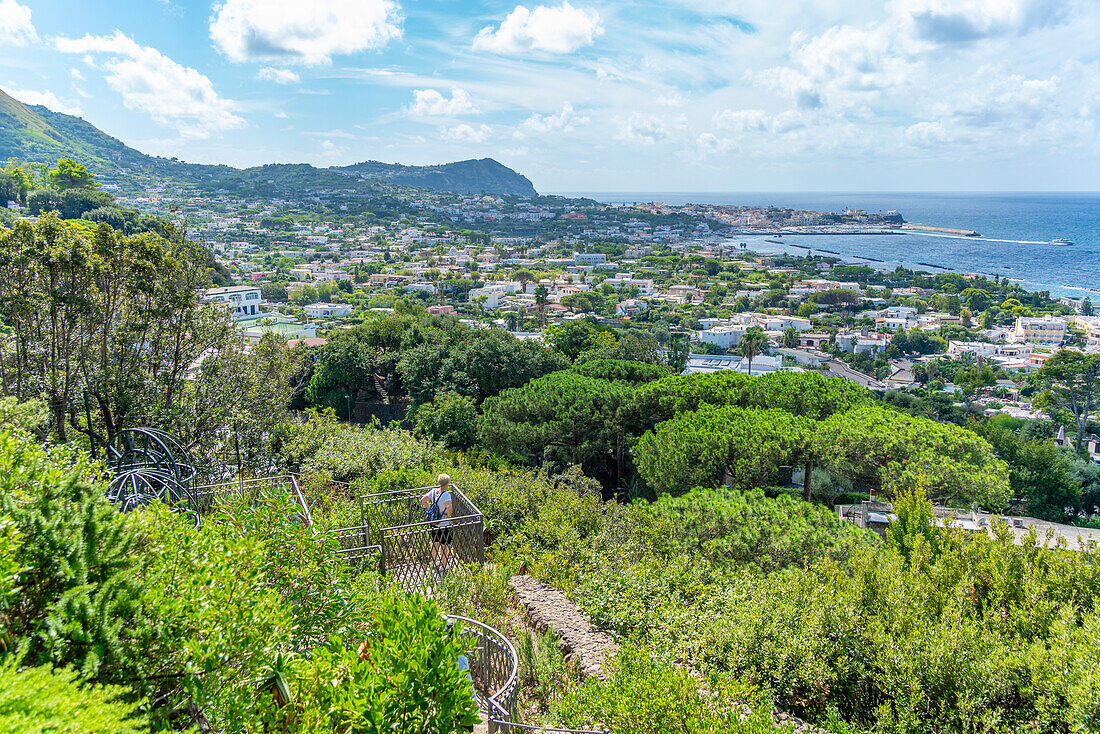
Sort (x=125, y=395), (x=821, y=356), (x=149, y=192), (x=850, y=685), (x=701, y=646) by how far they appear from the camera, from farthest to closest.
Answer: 1. (x=149, y=192)
2. (x=821, y=356)
3. (x=125, y=395)
4. (x=701, y=646)
5. (x=850, y=685)

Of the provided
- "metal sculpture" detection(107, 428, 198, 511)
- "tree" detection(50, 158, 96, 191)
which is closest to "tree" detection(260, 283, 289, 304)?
"tree" detection(50, 158, 96, 191)

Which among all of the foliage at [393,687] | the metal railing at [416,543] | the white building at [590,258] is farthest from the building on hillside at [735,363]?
Answer: the white building at [590,258]

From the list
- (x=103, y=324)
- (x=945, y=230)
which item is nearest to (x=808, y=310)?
(x=103, y=324)

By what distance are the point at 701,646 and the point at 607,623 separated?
96cm

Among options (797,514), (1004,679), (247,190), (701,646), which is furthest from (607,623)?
(247,190)

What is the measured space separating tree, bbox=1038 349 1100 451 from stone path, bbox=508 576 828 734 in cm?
4633

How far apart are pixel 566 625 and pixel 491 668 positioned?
1.34 meters

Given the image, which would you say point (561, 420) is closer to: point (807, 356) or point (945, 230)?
point (807, 356)

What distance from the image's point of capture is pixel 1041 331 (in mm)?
62625

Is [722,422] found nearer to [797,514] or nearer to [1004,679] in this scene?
[797,514]

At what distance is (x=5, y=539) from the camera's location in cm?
Result: 238

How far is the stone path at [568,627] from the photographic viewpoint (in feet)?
14.5

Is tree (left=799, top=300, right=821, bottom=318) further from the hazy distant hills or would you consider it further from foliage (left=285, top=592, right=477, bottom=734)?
the hazy distant hills

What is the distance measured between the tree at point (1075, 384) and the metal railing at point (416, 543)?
153ft
